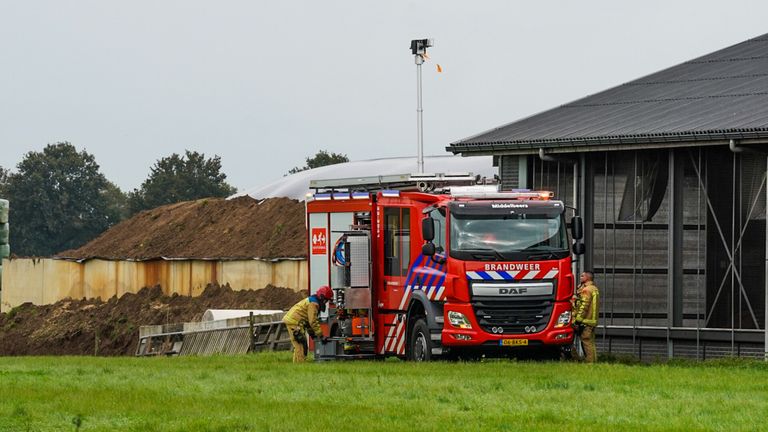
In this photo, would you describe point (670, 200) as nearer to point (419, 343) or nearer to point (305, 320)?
point (419, 343)

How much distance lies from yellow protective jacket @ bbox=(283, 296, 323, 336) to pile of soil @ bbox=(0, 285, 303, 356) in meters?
24.6

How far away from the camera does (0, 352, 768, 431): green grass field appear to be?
53.8 feet

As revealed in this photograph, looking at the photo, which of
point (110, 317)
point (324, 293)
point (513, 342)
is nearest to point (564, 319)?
point (513, 342)

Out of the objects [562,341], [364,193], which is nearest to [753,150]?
[562,341]

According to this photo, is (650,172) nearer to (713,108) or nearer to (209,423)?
(713,108)

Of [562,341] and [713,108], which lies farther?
[713,108]

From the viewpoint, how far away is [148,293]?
6209cm

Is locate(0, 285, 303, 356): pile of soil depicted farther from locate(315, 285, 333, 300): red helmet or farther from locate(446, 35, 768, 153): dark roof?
locate(315, 285, 333, 300): red helmet

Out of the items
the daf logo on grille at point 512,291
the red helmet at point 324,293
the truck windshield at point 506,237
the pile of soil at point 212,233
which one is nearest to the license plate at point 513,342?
the daf logo on grille at point 512,291

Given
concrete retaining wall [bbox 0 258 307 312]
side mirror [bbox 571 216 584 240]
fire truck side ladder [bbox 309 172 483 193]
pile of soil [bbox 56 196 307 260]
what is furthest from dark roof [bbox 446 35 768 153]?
pile of soil [bbox 56 196 307 260]

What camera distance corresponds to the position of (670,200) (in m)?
30.8

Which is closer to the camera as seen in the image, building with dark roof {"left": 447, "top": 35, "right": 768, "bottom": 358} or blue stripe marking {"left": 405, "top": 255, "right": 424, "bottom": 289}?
blue stripe marking {"left": 405, "top": 255, "right": 424, "bottom": 289}

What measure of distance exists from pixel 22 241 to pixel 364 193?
9412 cm

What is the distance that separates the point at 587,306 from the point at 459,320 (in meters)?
2.87
